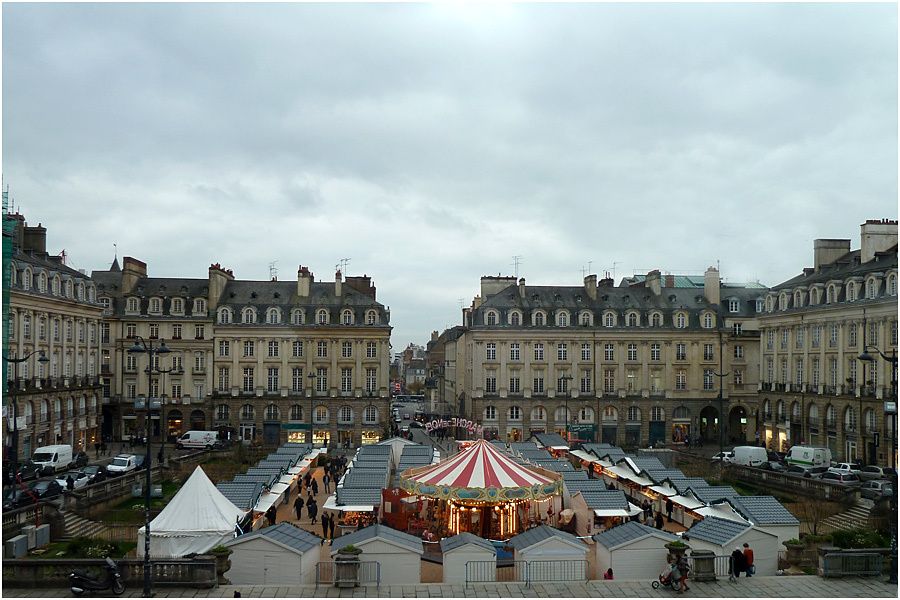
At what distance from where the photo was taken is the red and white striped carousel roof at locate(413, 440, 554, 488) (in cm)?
2834

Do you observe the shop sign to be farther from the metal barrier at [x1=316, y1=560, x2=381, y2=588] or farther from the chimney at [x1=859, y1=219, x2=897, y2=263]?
the metal barrier at [x1=316, y1=560, x2=381, y2=588]

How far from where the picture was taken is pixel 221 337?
203ft

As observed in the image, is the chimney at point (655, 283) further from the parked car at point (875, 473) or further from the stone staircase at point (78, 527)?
the stone staircase at point (78, 527)

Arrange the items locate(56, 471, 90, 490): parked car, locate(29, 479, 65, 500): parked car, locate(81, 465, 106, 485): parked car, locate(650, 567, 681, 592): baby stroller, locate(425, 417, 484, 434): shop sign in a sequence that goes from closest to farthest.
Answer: locate(650, 567, 681, 592): baby stroller
locate(29, 479, 65, 500): parked car
locate(56, 471, 90, 490): parked car
locate(81, 465, 106, 485): parked car
locate(425, 417, 484, 434): shop sign

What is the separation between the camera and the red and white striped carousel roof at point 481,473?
28.3 metres

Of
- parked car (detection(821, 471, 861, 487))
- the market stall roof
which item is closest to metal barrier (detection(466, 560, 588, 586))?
the market stall roof

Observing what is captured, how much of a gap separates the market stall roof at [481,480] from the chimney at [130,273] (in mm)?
39301

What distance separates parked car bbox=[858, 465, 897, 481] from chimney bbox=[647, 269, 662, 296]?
1024 inches

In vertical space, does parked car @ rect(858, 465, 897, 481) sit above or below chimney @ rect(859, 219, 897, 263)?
below

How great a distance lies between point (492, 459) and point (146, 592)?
14.4 meters

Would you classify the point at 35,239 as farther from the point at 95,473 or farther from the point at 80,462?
the point at 95,473

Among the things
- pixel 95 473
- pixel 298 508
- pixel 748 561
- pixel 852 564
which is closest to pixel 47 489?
pixel 95 473

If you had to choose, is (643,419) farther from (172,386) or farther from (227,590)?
(227,590)

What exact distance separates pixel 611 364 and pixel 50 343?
39.1 m
